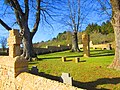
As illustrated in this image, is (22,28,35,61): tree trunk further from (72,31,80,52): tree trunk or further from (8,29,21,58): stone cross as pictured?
(72,31,80,52): tree trunk

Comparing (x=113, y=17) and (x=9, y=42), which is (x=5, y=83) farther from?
(x=113, y=17)

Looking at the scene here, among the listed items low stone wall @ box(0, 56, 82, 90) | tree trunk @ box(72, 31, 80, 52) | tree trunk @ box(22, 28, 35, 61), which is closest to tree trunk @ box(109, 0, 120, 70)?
low stone wall @ box(0, 56, 82, 90)

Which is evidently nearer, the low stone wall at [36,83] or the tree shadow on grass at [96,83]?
the low stone wall at [36,83]

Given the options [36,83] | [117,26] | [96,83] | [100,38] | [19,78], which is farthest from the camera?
[100,38]

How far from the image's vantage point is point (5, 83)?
8.66 metres

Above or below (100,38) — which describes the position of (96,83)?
below

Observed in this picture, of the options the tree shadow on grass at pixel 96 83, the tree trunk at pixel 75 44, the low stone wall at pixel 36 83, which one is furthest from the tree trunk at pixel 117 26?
the tree trunk at pixel 75 44

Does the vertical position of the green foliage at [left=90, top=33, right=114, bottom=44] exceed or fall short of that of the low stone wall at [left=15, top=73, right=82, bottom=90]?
it exceeds it

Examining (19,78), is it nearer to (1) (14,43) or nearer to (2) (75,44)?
(1) (14,43)

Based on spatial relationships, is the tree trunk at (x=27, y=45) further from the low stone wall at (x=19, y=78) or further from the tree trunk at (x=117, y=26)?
the low stone wall at (x=19, y=78)

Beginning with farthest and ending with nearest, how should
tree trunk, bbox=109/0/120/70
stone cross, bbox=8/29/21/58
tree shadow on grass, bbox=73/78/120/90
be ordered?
tree trunk, bbox=109/0/120/70, tree shadow on grass, bbox=73/78/120/90, stone cross, bbox=8/29/21/58

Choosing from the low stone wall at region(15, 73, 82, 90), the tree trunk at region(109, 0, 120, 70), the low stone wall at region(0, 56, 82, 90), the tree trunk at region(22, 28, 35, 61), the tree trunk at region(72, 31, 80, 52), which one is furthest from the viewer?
the tree trunk at region(72, 31, 80, 52)

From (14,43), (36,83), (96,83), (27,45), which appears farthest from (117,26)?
(27,45)

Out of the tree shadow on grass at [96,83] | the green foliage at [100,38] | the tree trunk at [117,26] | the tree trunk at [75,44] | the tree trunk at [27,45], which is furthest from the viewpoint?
the green foliage at [100,38]
